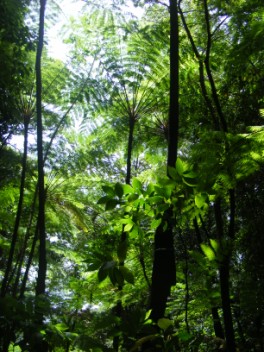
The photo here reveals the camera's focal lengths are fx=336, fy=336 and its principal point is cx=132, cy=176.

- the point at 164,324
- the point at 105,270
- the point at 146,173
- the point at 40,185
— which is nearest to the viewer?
the point at 105,270

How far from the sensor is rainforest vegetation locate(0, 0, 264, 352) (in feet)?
4.40

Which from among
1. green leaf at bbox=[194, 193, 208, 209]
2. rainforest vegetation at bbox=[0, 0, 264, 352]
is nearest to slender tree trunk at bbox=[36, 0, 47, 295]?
rainforest vegetation at bbox=[0, 0, 264, 352]

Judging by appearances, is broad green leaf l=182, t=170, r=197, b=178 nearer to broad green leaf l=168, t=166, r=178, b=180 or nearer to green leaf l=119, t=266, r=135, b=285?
broad green leaf l=168, t=166, r=178, b=180

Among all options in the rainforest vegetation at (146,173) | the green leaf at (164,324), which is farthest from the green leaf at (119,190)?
the green leaf at (164,324)

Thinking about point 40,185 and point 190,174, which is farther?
point 40,185

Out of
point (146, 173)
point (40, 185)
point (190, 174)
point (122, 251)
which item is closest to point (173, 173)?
point (190, 174)

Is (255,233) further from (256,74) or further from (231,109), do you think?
(256,74)

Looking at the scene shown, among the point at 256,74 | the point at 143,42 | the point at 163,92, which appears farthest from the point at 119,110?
the point at 256,74

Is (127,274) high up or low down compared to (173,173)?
down

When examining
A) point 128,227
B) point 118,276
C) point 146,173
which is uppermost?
point 146,173

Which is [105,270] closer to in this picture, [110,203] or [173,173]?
[110,203]

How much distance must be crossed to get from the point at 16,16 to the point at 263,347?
13.6 ft

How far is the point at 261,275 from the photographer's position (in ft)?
13.9

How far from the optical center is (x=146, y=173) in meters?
5.74
